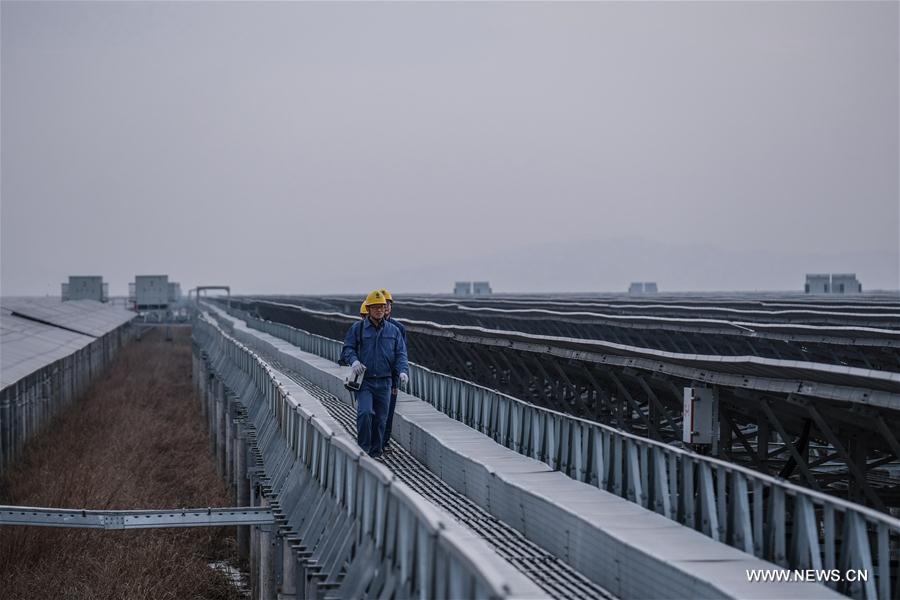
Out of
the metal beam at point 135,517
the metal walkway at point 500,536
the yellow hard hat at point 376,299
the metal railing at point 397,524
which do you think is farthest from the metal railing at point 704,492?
the metal beam at point 135,517

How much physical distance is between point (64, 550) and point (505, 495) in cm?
1457

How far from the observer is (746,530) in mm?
11617

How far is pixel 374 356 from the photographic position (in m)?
17.4

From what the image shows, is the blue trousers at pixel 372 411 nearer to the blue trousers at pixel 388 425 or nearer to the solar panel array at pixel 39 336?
the blue trousers at pixel 388 425

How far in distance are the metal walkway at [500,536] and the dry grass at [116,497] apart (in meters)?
7.19

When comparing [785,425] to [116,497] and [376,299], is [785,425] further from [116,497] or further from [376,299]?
[116,497]

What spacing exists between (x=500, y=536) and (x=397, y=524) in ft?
8.88

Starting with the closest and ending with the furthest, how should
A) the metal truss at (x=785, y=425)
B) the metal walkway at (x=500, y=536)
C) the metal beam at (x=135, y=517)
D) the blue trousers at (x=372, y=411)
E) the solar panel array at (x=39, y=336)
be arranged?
the metal walkway at (x=500, y=536)
the metal truss at (x=785, y=425)
the blue trousers at (x=372, y=411)
the metal beam at (x=135, y=517)
the solar panel array at (x=39, y=336)

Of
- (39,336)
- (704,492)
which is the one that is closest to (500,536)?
(704,492)

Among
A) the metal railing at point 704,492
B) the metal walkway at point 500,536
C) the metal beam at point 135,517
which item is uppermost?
the metal railing at point 704,492

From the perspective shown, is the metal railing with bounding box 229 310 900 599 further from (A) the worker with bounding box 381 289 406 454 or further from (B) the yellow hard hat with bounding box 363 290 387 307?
(B) the yellow hard hat with bounding box 363 290 387 307

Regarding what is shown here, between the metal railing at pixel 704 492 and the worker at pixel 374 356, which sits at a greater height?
the worker at pixel 374 356

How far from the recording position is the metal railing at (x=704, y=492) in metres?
10.2

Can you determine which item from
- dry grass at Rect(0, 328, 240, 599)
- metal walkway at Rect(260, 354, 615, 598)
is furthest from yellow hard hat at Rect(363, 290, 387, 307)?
dry grass at Rect(0, 328, 240, 599)
